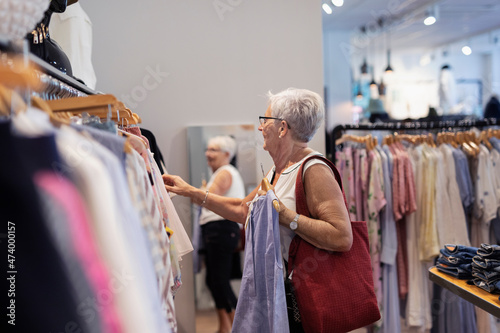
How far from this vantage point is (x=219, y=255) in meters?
2.85

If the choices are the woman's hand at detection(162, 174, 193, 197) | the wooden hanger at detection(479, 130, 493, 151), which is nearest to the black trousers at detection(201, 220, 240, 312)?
the woman's hand at detection(162, 174, 193, 197)

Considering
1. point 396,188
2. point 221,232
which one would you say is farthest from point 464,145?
point 221,232

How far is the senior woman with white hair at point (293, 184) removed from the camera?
175 cm

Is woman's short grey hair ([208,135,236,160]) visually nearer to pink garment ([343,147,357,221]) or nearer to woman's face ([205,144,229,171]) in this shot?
woman's face ([205,144,229,171])

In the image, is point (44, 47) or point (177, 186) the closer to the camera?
point (44, 47)

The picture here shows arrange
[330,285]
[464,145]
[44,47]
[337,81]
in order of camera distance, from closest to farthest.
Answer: [44,47] < [330,285] < [464,145] < [337,81]

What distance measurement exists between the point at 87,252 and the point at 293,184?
3.73ft

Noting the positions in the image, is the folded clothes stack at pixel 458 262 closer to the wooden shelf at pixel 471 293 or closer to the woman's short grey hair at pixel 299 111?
the wooden shelf at pixel 471 293

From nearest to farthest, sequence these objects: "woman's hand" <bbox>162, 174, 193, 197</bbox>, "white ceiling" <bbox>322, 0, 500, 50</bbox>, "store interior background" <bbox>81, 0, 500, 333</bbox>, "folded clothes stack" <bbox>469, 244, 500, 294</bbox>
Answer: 1. "folded clothes stack" <bbox>469, 244, 500, 294</bbox>
2. "woman's hand" <bbox>162, 174, 193, 197</bbox>
3. "store interior background" <bbox>81, 0, 500, 333</bbox>
4. "white ceiling" <bbox>322, 0, 500, 50</bbox>

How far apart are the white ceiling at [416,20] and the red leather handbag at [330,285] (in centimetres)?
494

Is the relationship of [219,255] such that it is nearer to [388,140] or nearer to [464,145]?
[388,140]

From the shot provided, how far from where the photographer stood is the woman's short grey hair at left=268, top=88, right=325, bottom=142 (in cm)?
193

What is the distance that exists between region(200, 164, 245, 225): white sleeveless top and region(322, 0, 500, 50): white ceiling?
4.09 metres

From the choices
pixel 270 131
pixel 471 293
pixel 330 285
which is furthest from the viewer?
pixel 270 131
